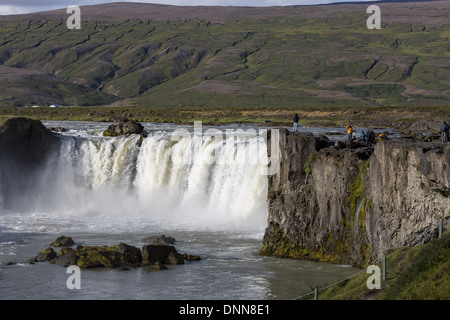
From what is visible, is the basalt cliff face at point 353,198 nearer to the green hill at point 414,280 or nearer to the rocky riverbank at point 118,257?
the green hill at point 414,280

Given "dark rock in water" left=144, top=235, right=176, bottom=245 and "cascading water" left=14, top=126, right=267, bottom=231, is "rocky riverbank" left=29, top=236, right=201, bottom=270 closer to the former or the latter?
"dark rock in water" left=144, top=235, right=176, bottom=245

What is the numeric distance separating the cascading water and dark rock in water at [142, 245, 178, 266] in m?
12.2

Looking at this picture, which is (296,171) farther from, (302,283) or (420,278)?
(420,278)

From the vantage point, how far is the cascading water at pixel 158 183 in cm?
5569

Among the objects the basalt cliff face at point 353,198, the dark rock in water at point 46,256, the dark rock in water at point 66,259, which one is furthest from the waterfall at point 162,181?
the dark rock in water at point 66,259

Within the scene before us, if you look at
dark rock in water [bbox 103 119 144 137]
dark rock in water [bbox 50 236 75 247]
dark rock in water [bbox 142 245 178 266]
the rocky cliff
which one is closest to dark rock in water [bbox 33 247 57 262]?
dark rock in water [bbox 50 236 75 247]

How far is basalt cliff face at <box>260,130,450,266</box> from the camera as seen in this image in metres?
33.9

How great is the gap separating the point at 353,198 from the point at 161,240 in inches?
566

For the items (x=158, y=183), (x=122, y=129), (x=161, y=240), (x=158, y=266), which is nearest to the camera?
(x=158, y=266)

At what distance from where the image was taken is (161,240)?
46.0 meters

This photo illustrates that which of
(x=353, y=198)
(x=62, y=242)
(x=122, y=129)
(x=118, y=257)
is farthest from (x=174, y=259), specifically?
(x=122, y=129)

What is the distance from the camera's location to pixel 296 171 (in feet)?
144

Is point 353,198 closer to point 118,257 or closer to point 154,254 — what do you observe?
point 154,254
